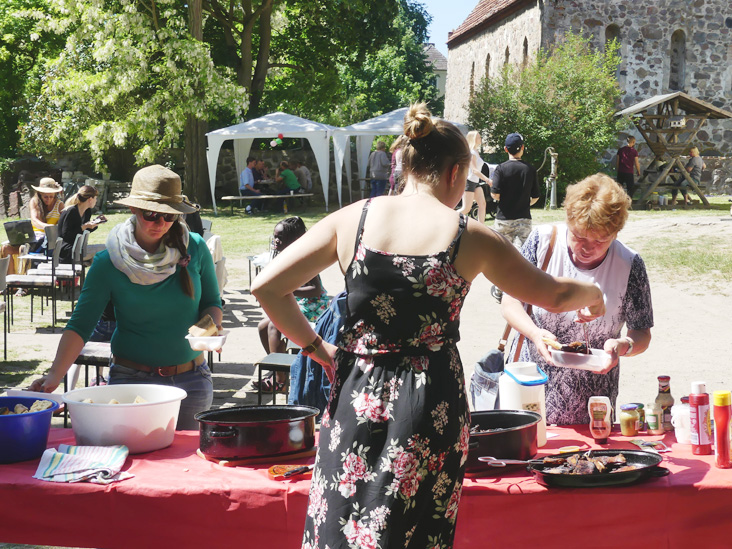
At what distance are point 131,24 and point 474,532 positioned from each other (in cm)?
2218

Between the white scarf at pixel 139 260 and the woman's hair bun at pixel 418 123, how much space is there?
164cm

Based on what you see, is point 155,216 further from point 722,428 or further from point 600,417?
point 722,428

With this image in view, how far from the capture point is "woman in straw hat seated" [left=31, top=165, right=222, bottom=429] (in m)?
3.60

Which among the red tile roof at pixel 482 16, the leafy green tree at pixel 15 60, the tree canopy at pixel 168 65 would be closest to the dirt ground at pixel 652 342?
the tree canopy at pixel 168 65

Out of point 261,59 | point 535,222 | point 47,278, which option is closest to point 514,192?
point 47,278

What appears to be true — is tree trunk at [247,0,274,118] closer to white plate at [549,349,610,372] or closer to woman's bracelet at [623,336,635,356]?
woman's bracelet at [623,336,635,356]

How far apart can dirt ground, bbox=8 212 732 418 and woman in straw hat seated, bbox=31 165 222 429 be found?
2.99 meters

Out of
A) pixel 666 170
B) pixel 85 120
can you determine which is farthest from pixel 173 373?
pixel 85 120

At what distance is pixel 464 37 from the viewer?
3741 centimetres

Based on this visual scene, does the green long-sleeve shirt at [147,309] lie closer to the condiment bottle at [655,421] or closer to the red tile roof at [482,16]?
the condiment bottle at [655,421]

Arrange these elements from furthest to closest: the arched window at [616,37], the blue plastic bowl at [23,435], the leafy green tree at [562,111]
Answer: the arched window at [616,37] < the leafy green tree at [562,111] < the blue plastic bowl at [23,435]

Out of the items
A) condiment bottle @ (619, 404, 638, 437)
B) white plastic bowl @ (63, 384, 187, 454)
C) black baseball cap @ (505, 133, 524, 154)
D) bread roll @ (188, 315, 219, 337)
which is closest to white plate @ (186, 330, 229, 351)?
bread roll @ (188, 315, 219, 337)

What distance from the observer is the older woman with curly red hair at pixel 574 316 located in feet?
11.1

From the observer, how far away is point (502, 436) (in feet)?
9.41
